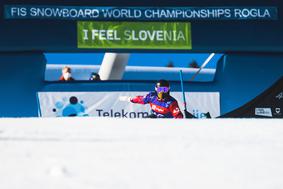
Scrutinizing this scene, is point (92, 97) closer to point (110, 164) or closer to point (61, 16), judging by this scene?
point (61, 16)

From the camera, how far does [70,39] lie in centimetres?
766

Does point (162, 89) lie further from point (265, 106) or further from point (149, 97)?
point (265, 106)

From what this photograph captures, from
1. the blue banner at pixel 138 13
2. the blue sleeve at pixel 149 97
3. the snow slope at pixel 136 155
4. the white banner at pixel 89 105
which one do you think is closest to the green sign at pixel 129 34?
Result: the blue banner at pixel 138 13

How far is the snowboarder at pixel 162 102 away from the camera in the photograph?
7.04 m

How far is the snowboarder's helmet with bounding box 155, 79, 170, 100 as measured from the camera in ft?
23.3

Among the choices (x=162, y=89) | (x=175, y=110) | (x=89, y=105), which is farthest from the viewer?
(x=89, y=105)

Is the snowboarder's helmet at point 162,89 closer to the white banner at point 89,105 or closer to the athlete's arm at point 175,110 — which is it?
the athlete's arm at point 175,110

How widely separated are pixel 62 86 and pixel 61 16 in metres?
0.99

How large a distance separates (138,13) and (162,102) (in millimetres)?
1429

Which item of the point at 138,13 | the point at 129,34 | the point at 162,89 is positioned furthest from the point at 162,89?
the point at 138,13

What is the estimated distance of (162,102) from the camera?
23.5 ft

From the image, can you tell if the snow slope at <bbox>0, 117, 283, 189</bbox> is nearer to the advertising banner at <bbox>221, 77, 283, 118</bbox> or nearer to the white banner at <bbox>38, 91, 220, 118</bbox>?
the white banner at <bbox>38, 91, 220, 118</bbox>

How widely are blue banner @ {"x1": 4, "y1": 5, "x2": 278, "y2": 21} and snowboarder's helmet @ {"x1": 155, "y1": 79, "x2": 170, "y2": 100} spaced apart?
1149 millimetres

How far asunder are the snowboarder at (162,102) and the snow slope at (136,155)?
4074mm
